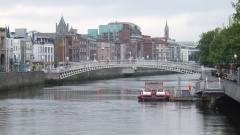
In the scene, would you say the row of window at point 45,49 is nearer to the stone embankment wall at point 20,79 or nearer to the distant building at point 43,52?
the distant building at point 43,52

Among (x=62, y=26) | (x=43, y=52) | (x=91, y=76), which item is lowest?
(x=91, y=76)

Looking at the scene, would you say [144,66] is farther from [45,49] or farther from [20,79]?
[45,49]

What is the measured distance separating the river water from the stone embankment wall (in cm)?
1270

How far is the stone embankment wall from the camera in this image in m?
70.5

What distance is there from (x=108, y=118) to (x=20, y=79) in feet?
124

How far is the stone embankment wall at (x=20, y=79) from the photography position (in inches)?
2776

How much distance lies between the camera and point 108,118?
4166cm

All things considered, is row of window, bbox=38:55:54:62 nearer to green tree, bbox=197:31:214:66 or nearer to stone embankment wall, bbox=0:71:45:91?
stone embankment wall, bbox=0:71:45:91

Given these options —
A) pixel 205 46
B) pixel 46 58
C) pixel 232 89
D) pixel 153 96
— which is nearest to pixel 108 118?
pixel 232 89

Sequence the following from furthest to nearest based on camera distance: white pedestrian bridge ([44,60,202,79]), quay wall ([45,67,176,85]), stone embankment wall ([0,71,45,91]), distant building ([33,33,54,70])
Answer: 1. distant building ([33,33,54,70])
2. quay wall ([45,67,176,85])
3. white pedestrian bridge ([44,60,202,79])
4. stone embankment wall ([0,71,45,91])

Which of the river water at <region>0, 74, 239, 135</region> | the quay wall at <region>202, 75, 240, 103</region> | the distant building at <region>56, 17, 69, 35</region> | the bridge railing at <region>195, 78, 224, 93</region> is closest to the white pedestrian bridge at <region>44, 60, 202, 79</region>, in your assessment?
the river water at <region>0, 74, 239, 135</region>

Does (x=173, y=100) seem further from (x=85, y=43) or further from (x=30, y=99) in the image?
(x=85, y=43)

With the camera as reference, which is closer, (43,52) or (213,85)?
(213,85)

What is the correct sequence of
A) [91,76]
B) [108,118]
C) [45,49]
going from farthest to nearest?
[45,49]
[91,76]
[108,118]
